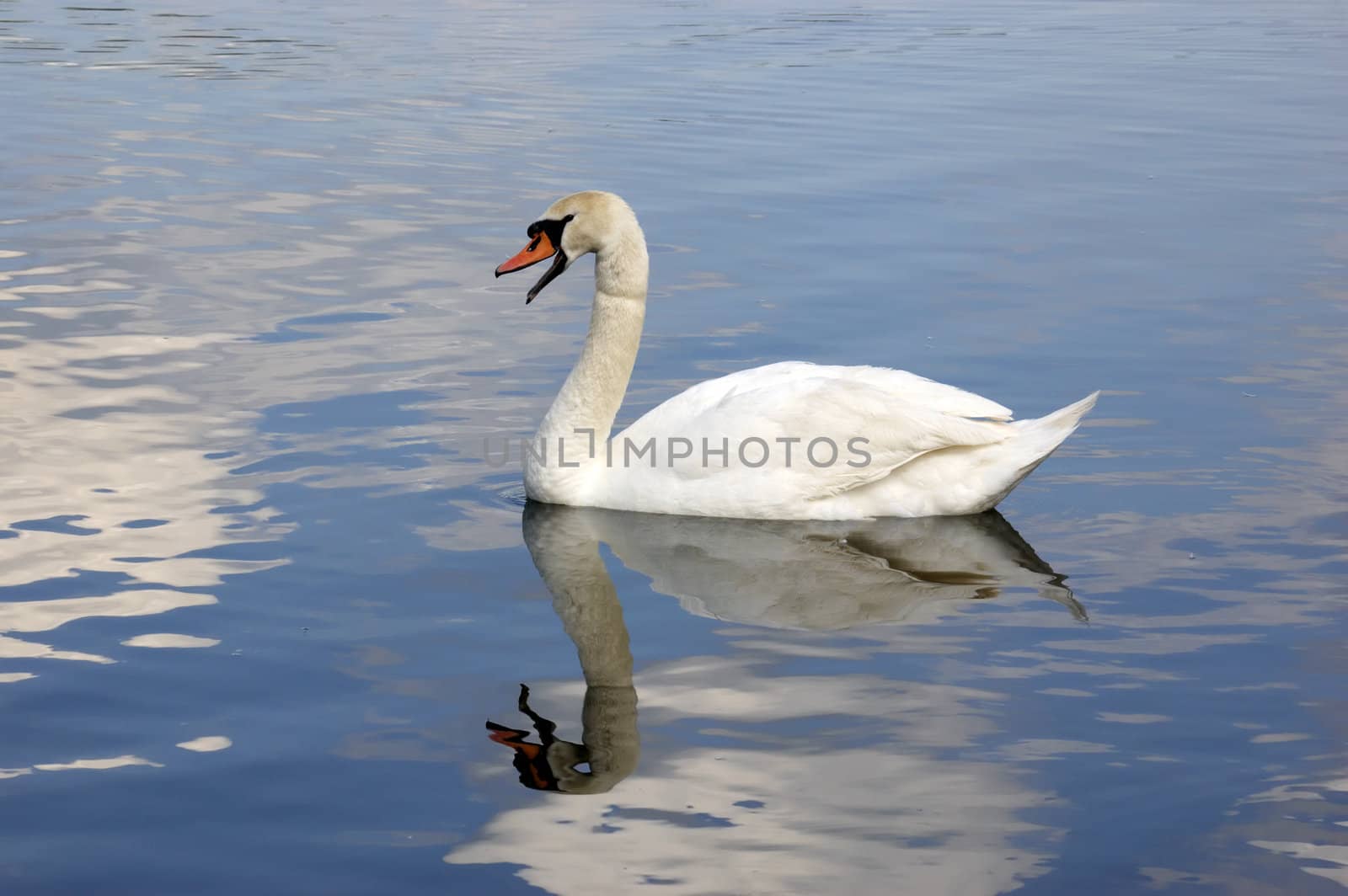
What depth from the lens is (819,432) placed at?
25.1 feet

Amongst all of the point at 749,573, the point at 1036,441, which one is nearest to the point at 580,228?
the point at 749,573

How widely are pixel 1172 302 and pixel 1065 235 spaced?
7.21 ft

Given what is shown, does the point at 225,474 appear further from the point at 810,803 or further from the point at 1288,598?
the point at 1288,598

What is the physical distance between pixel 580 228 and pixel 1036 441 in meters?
2.47

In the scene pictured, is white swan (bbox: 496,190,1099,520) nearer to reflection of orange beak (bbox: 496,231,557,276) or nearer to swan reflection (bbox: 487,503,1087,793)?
swan reflection (bbox: 487,503,1087,793)

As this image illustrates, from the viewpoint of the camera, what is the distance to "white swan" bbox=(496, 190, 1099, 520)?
25.1 ft

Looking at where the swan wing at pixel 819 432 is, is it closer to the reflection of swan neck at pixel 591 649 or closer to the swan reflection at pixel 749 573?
the swan reflection at pixel 749 573

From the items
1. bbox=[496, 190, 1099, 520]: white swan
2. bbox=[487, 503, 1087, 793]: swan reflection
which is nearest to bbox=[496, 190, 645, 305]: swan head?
bbox=[496, 190, 1099, 520]: white swan

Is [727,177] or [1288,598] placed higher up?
[727,177]

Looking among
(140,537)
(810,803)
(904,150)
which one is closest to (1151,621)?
(810,803)

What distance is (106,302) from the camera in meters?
11.3

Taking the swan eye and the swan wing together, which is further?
the swan eye

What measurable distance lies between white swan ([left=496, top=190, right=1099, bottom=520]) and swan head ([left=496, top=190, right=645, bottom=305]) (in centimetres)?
13

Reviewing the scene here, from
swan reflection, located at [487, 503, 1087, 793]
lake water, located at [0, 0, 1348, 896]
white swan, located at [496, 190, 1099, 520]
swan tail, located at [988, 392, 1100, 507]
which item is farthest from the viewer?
white swan, located at [496, 190, 1099, 520]
